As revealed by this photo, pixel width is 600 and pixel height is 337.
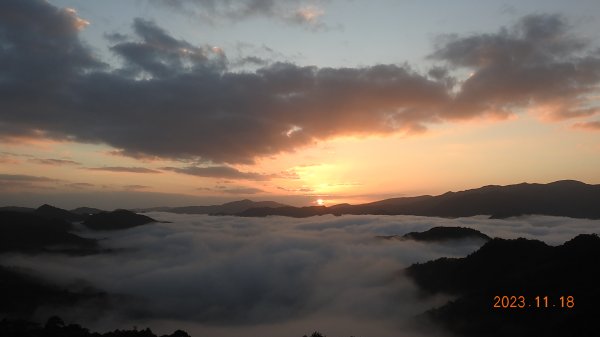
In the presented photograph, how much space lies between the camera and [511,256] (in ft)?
401

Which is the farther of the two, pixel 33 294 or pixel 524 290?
pixel 33 294

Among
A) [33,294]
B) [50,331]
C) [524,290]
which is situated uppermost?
[524,290]

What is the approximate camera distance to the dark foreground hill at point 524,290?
79.8 m

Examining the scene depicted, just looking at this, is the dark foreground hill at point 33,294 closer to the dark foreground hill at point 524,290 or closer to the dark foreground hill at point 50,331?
the dark foreground hill at point 50,331

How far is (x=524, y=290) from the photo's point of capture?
97312 millimetres

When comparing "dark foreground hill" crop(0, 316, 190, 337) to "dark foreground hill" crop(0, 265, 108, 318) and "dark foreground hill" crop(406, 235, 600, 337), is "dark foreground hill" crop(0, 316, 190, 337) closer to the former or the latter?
"dark foreground hill" crop(406, 235, 600, 337)

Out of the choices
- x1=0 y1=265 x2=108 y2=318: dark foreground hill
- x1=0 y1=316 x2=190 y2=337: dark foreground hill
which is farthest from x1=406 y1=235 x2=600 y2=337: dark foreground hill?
x1=0 y1=265 x2=108 y2=318: dark foreground hill

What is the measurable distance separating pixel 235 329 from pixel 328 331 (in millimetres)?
51369

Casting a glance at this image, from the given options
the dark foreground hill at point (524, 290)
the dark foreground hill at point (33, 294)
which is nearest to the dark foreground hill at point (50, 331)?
the dark foreground hill at point (524, 290)

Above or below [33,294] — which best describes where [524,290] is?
above

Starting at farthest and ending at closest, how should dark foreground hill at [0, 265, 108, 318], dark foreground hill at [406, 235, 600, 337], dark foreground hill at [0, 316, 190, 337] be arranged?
dark foreground hill at [0, 265, 108, 318] < dark foreground hill at [406, 235, 600, 337] < dark foreground hill at [0, 316, 190, 337]

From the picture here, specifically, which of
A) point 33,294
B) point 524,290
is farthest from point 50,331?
point 33,294

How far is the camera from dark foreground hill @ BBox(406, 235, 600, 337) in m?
79.8

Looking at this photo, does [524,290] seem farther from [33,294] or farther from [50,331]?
[33,294]
